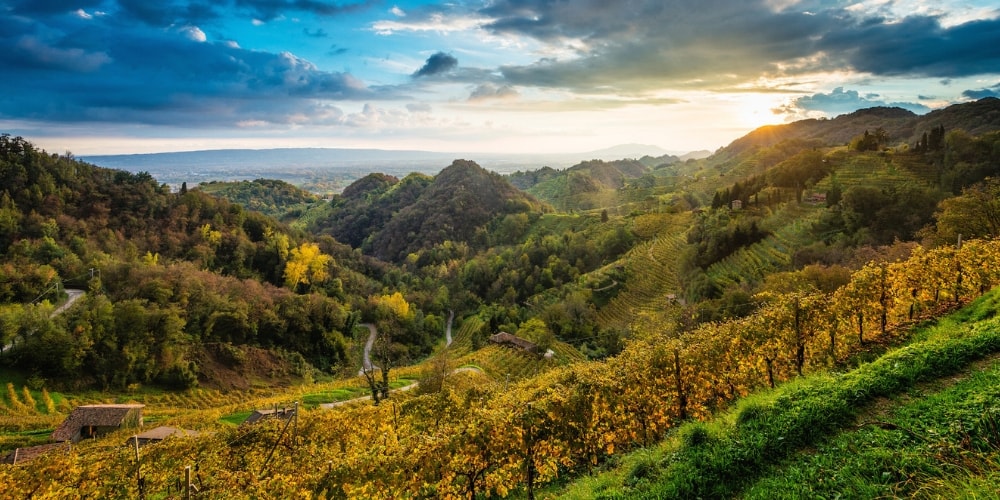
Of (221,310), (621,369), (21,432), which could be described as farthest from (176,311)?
(621,369)

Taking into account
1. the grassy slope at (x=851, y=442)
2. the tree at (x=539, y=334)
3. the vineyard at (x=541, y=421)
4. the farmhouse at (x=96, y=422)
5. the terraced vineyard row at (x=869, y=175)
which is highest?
the terraced vineyard row at (x=869, y=175)

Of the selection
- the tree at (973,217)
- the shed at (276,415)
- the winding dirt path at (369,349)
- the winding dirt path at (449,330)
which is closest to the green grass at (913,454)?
the shed at (276,415)

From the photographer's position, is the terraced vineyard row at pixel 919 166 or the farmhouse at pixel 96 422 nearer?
the farmhouse at pixel 96 422

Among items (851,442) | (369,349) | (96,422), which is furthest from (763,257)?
(96,422)

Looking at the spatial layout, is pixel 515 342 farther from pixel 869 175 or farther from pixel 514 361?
pixel 869 175

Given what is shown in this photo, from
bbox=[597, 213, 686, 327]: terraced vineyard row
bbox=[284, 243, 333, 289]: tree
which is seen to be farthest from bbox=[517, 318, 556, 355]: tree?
bbox=[284, 243, 333, 289]: tree

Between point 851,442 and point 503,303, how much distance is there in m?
66.7

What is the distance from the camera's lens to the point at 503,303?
74062 millimetres

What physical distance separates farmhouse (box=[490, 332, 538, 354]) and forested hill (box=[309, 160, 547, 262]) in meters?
68.4

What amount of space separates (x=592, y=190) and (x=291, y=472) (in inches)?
7258

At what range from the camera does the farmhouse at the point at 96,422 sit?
2498cm

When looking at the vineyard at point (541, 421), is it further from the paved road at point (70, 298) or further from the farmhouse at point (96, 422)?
the paved road at point (70, 298)

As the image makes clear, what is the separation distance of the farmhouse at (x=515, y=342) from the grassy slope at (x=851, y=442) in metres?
31.8

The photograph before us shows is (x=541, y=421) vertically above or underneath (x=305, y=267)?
above
